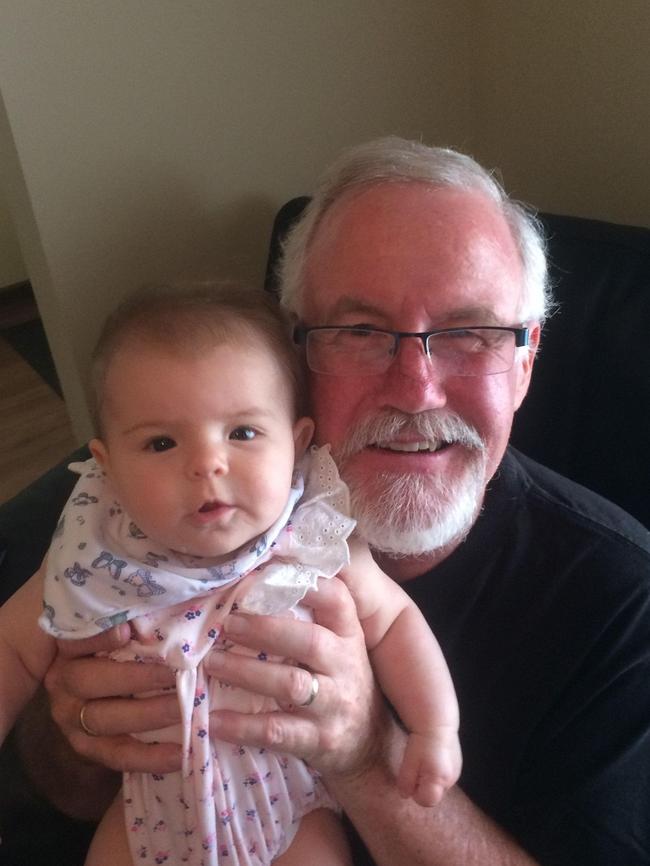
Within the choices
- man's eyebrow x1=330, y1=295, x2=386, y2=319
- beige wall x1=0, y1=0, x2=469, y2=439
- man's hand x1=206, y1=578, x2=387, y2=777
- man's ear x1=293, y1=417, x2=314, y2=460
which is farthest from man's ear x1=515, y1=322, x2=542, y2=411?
beige wall x1=0, y1=0, x2=469, y2=439

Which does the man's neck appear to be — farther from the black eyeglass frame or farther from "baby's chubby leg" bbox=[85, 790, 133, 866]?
"baby's chubby leg" bbox=[85, 790, 133, 866]

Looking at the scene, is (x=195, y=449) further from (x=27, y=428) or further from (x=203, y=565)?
(x=27, y=428)

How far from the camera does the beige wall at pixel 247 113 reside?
74.5 inches

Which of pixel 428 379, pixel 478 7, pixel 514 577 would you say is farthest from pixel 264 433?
pixel 478 7

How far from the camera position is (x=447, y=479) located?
3.77 ft

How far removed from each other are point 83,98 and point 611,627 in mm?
1720

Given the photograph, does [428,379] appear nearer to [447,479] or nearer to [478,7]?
[447,479]

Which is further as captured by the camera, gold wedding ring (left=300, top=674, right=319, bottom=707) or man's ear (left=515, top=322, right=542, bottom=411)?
man's ear (left=515, top=322, right=542, bottom=411)

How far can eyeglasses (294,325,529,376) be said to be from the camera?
1.16 m

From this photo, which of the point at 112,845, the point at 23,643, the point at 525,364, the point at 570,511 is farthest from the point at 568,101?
the point at 112,845

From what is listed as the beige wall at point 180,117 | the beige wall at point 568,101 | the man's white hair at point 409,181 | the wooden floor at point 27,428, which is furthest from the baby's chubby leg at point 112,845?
the wooden floor at point 27,428

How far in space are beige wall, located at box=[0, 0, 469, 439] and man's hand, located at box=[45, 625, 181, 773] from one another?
1.33 m

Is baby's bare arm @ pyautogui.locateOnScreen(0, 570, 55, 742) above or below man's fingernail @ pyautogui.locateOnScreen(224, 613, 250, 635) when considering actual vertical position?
below

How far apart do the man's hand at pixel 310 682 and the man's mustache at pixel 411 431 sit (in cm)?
24
